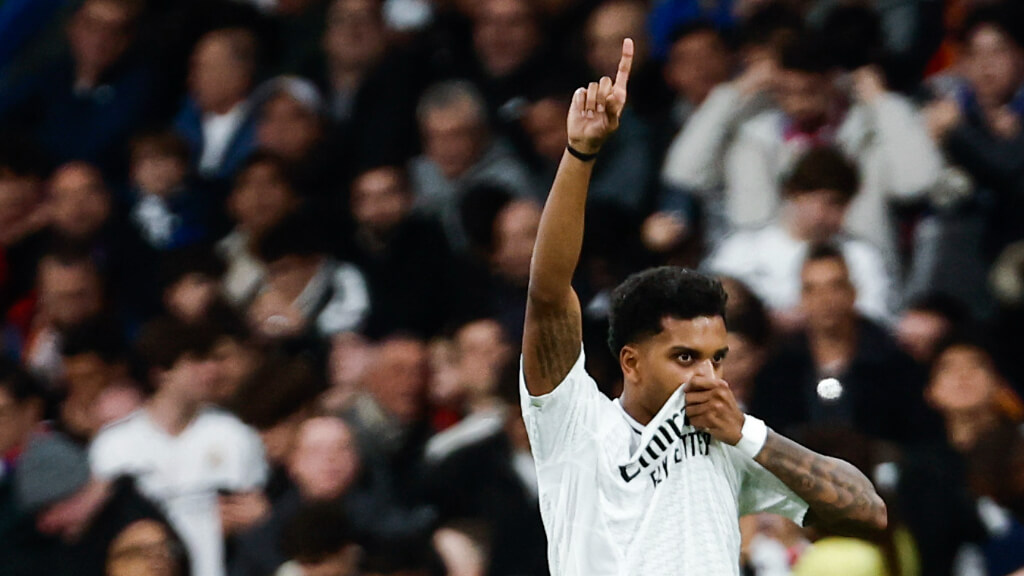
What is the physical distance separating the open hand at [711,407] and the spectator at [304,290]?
14.3ft

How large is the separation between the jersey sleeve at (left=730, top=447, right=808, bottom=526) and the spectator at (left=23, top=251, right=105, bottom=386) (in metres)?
5.35

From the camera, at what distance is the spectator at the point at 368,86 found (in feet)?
29.0

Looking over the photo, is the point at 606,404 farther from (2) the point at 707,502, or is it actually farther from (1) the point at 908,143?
(1) the point at 908,143

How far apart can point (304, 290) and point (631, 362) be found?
4.43 metres

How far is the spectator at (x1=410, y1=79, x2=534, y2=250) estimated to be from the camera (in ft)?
26.9

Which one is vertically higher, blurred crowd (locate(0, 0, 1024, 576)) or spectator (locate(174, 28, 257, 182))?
spectator (locate(174, 28, 257, 182))

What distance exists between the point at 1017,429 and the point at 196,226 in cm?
455

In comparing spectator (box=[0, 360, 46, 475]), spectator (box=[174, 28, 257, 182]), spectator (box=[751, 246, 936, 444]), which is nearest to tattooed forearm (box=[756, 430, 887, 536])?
spectator (box=[751, 246, 936, 444])

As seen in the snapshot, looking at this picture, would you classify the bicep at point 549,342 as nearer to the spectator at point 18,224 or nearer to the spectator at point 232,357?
the spectator at point 232,357

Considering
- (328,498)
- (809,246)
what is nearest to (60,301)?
(328,498)

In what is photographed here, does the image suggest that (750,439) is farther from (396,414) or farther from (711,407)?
(396,414)

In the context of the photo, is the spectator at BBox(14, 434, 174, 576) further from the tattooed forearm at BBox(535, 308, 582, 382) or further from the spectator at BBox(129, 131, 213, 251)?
the tattooed forearm at BBox(535, 308, 582, 382)

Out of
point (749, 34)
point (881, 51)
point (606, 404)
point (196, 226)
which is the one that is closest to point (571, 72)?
point (749, 34)

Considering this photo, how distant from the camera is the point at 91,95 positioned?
977cm
